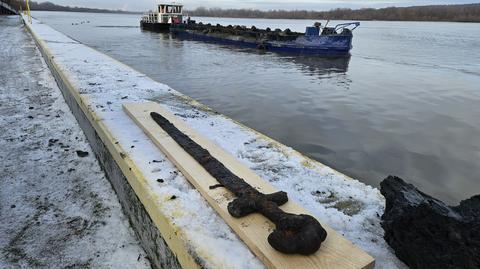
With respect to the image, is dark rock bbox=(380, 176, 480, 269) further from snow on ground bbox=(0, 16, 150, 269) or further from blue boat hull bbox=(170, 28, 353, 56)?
blue boat hull bbox=(170, 28, 353, 56)

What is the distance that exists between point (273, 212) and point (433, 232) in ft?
2.63

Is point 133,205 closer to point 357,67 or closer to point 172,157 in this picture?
point 172,157

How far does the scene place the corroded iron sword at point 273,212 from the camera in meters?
1.70

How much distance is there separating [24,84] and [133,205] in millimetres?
6375

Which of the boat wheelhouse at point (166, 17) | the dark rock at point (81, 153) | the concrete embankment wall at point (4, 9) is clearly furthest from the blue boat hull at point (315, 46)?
the concrete embankment wall at point (4, 9)

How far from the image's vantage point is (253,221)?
197 centimetres

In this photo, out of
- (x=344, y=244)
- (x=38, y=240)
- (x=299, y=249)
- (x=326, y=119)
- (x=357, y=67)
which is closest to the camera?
(x=299, y=249)

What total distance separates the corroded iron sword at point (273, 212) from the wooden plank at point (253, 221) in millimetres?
36

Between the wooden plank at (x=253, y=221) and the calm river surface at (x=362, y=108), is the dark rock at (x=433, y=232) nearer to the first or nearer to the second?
the wooden plank at (x=253, y=221)

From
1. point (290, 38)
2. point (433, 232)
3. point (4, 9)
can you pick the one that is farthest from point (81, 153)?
point (4, 9)

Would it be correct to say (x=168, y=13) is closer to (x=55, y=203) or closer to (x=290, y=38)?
(x=290, y=38)

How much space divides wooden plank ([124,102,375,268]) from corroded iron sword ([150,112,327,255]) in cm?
4

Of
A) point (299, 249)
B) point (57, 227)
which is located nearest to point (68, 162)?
point (57, 227)

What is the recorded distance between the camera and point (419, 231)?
68.6 inches
